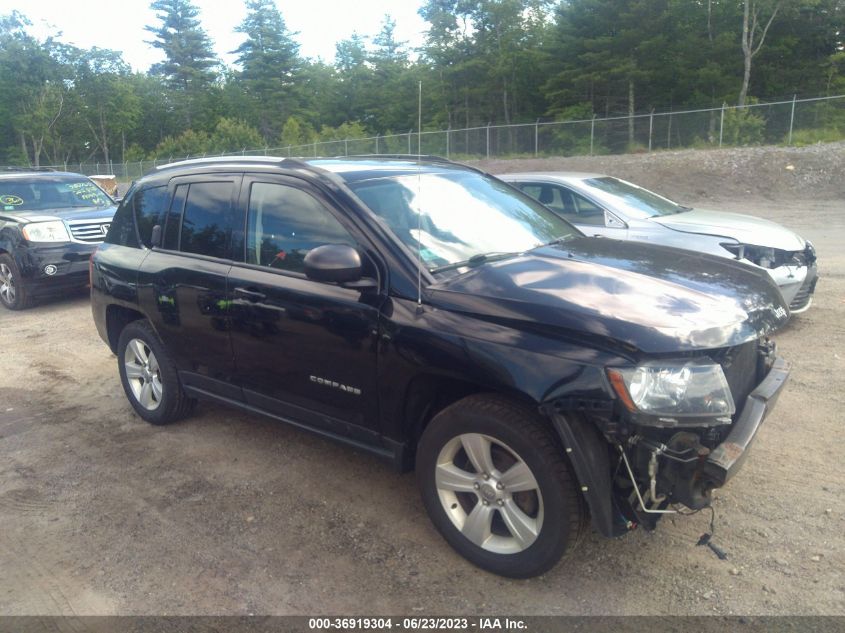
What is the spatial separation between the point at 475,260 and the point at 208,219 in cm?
193

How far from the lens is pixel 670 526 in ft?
11.8

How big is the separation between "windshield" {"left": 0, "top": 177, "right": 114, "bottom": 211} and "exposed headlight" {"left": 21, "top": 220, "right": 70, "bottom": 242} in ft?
3.69

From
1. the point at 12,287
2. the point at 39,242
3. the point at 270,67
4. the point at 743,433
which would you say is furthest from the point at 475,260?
the point at 270,67

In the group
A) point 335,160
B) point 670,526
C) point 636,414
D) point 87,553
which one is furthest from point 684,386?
point 87,553

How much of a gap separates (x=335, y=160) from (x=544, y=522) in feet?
8.51

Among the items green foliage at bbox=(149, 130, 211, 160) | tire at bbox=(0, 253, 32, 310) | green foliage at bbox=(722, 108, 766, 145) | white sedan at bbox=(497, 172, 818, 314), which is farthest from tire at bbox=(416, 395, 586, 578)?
green foliage at bbox=(149, 130, 211, 160)

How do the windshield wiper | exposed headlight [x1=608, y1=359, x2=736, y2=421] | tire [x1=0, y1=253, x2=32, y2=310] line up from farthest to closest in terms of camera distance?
tire [x1=0, y1=253, x2=32, y2=310]
the windshield wiper
exposed headlight [x1=608, y1=359, x2=736, y2=421]

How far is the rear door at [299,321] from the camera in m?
3.61

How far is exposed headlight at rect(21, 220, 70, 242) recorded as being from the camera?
372 inches

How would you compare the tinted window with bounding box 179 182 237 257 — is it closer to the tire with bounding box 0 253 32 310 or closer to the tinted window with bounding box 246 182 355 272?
the tinted window with bounding box 246 182 355 272

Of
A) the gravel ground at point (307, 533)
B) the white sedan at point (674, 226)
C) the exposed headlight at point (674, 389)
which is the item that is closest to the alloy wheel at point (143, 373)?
the gravel ground at point (307, 533)

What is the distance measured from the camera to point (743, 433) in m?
3.00

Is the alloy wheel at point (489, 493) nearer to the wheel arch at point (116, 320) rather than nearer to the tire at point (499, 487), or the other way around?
the tire at point (499, 487)

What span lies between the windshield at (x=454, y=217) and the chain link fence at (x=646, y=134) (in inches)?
714
